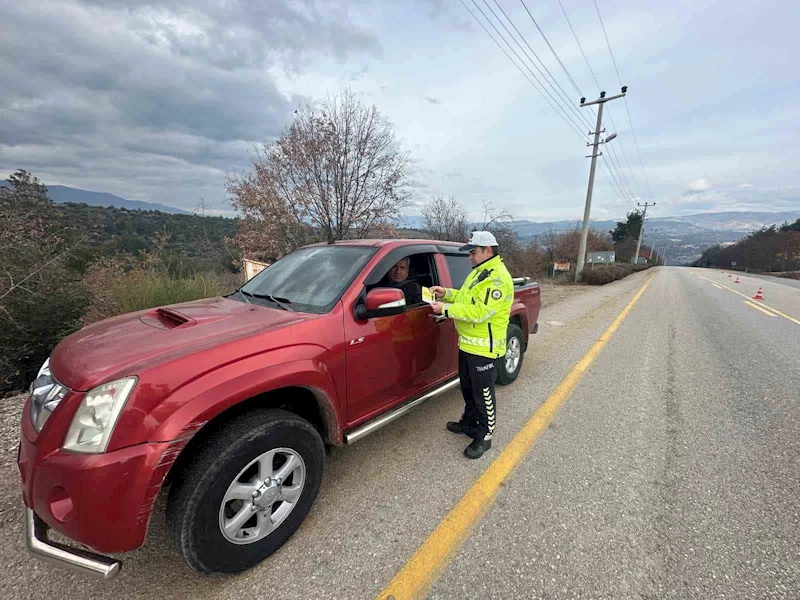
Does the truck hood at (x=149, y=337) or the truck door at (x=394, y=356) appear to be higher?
the truck hood at (x=149, y=337)

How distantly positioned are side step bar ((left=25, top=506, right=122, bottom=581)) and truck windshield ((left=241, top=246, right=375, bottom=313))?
150 cm

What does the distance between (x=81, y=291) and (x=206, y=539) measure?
216 inches

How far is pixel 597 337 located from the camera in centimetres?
670

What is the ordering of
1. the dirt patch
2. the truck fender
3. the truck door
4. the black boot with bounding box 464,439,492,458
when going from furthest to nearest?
the dirt patch < the black boot with bounding box 464,439,492,458 < the truck door < the truck fender

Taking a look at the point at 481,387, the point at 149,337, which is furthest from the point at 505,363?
the point at 149,337

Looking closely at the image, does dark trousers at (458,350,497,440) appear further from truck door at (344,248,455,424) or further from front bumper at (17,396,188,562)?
front bumper at (17,396,188,562)

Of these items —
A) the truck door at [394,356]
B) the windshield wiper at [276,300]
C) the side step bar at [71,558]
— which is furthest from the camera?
the windshield wiper at [276,300]

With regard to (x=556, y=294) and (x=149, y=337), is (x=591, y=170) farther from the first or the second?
(x=149, y=337)

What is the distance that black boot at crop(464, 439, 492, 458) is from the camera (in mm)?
2816

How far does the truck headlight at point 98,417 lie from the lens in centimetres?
149

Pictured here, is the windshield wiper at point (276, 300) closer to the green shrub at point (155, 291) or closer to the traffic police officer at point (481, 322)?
the traffic police officer at point (481, 322)

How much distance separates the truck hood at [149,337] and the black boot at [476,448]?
66.0 inches

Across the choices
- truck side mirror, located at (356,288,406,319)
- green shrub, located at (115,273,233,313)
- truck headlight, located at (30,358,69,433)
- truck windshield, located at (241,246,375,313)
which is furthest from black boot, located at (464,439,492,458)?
green shrub, located at (115,273,233,313)

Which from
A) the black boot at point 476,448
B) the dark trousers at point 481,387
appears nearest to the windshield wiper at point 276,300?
the dark trousers at point 481,387
